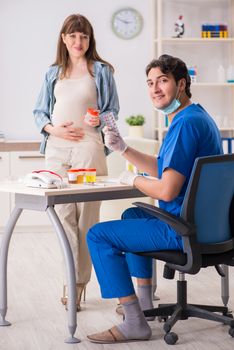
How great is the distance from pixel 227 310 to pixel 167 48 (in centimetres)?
375

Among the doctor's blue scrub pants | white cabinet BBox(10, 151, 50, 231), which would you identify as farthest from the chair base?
white cabinet BBox(10, 151, 50, 231)

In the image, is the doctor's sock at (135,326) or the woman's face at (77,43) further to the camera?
the woman's face at (77,43)

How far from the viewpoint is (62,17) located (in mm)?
6785

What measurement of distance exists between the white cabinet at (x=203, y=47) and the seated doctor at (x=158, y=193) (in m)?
3.43

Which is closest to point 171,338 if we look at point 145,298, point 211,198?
point 145,298

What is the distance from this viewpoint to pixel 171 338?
3.26m

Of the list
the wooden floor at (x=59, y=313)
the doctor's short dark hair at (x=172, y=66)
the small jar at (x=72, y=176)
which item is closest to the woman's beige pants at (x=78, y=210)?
the wooden floor at (x=59, y=313)

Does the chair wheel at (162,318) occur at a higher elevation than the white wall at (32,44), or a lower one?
A: lower

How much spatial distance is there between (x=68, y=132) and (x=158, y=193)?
0.94 metres

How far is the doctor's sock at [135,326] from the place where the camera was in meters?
3.28

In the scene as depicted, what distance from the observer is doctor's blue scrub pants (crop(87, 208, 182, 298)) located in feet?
10.5

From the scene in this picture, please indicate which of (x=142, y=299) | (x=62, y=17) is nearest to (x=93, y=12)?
(x=62, y=17)

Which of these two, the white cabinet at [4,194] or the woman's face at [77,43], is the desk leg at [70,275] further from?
the white cabinet at [4,194]

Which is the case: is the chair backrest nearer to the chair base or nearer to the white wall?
the chair base
